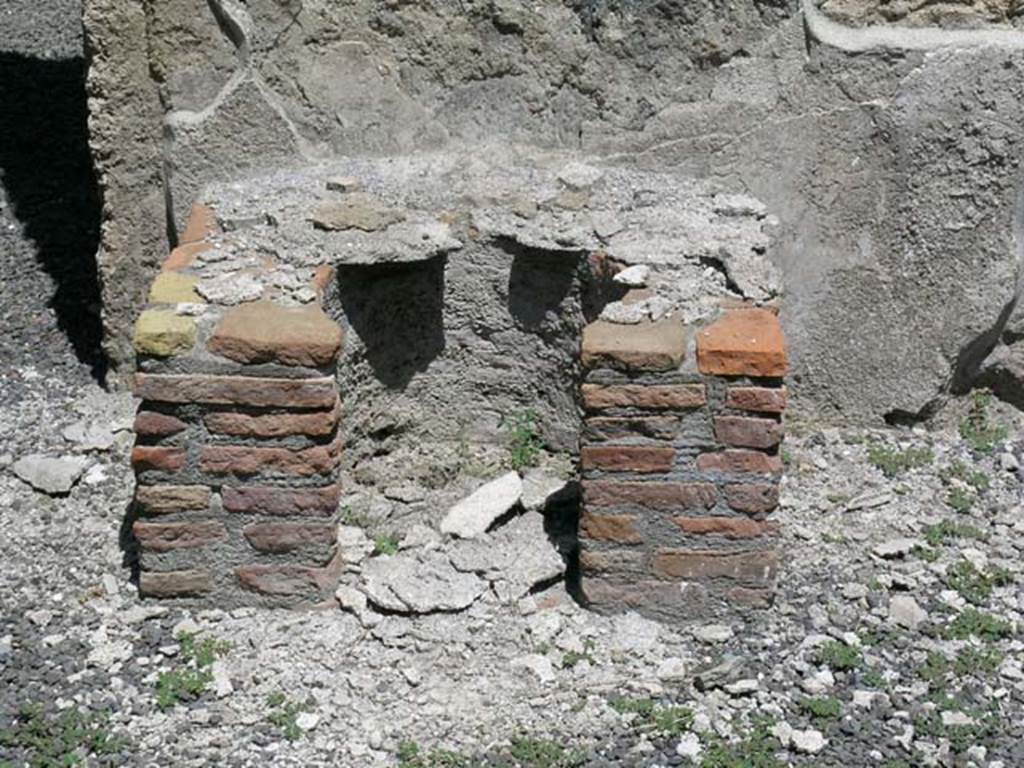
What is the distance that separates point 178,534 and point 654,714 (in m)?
1.18

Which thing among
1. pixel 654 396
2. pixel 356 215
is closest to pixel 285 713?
pixel 654 396

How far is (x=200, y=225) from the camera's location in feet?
14.6

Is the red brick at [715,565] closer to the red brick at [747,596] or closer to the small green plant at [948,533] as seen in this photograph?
the red brick at [747,596]

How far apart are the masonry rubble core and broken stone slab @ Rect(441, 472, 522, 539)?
36 cm

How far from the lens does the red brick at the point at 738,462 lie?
3930mm

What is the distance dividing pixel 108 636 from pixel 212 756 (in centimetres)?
51

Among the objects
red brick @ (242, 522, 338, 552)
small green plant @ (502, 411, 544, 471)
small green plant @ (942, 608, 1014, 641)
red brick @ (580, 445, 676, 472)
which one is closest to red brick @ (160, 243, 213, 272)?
red brick @ (242, 522, 338, 552)

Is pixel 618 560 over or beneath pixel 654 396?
beneath

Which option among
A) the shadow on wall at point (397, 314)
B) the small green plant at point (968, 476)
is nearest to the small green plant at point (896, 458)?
the small green plant at point (968, 476)

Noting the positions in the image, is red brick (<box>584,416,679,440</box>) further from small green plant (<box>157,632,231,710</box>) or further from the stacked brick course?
small green plant (<box>157,632,231,710</box>)

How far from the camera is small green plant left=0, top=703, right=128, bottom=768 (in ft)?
11.8

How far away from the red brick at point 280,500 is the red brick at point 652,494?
23.8 inches

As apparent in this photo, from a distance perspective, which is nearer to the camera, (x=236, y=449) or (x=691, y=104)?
(x=236, y=449)

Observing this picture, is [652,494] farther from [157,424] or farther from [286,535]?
[157,424]
